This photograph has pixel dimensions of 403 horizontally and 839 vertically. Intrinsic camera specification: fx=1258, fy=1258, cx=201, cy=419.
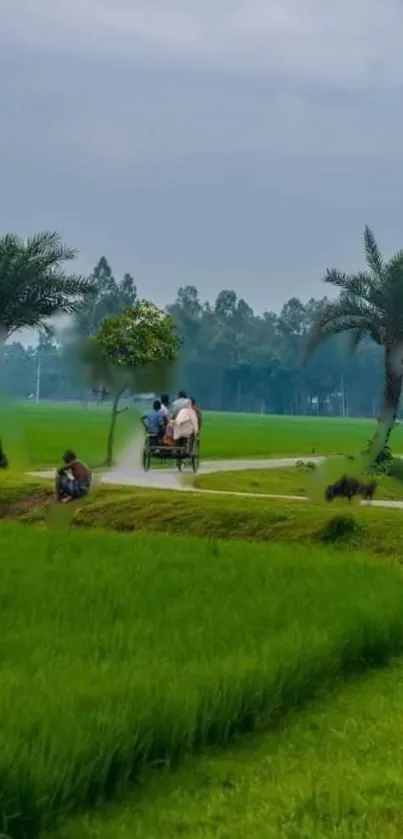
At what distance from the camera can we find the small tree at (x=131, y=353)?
61.7ft

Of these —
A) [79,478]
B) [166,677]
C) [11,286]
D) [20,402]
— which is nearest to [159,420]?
[11,286]

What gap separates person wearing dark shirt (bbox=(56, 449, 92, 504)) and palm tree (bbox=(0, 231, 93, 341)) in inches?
135

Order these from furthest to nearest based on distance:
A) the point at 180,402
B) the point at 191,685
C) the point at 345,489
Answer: the point at 180,402
the point at 345,489
the point at 191,685

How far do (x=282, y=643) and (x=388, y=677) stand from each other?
101 centimetres

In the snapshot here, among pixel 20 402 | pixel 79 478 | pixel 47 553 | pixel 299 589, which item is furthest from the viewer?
pixel 79 478

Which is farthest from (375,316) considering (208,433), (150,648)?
(150,648)

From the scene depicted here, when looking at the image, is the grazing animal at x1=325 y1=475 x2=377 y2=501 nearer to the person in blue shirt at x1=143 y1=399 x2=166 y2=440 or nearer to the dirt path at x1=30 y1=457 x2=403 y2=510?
the dirt path at x1=30 y1=457 x2=403 y2=510

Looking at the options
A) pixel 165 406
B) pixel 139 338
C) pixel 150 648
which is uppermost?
pixel 139 338

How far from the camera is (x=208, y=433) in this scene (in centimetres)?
3797

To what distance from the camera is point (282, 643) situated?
6.11m

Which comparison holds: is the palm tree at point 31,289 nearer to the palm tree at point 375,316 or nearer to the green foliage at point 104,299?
the green foliage at point 104,299

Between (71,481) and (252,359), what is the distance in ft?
59.6

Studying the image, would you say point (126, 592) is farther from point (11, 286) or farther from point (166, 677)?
point (11, 286)

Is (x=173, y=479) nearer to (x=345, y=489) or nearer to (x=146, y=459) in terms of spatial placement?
(x=146, y=459)
